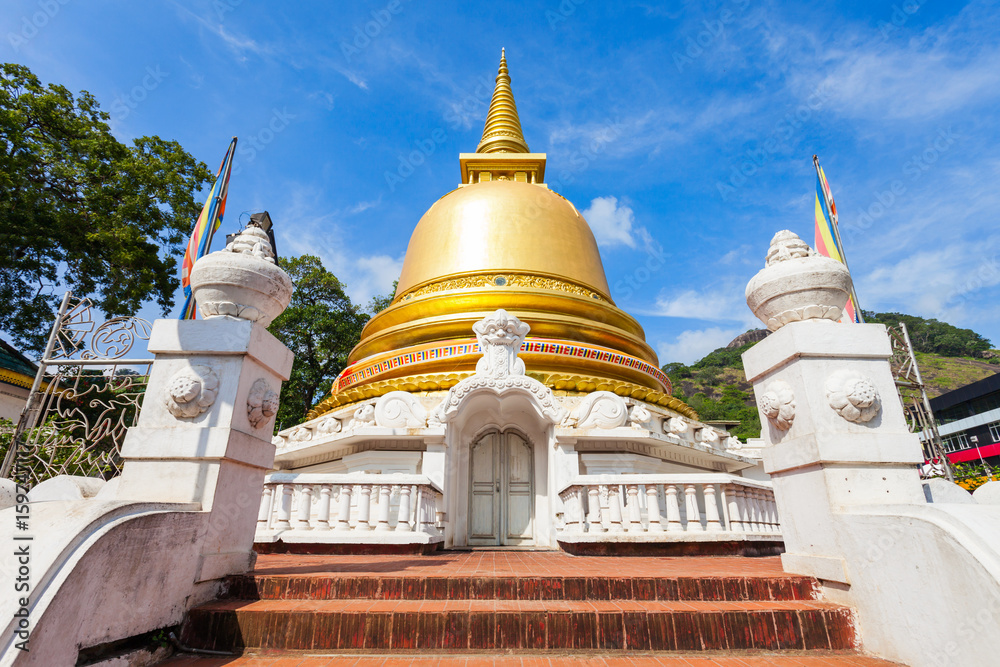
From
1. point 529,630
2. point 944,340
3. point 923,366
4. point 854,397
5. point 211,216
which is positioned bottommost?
point 529,630

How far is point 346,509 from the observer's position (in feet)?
22.0

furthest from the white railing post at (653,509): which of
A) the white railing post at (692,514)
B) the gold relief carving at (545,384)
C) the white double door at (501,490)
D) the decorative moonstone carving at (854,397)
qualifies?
the gold relief carving at (545,384)

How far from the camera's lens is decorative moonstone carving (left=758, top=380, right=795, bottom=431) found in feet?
14.5

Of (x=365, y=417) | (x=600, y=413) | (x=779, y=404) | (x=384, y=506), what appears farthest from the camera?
(x=365, y=417)

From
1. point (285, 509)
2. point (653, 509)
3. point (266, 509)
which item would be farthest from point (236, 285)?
point (653, 509)

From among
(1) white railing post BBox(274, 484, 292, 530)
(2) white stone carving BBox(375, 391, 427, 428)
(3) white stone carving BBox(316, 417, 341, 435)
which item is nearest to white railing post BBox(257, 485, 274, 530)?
(1) white railing post BBox(274, 484, 292, 530)

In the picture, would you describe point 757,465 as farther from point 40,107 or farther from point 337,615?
point 40,107

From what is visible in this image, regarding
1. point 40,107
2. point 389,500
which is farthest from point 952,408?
point 40,107

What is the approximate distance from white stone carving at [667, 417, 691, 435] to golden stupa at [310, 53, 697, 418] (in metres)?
1.01

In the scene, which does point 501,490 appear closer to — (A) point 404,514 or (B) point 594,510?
(B) point 594,510

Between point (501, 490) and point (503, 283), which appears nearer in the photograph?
point (501, 490)

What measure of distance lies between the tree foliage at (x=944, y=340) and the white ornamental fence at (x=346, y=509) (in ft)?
282

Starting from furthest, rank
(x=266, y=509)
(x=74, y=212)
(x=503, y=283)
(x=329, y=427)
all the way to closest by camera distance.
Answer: (x=74, y=212), (x=503, y=283), (x=329, y=427), (x=266, y=509)

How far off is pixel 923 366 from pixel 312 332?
7387cm
